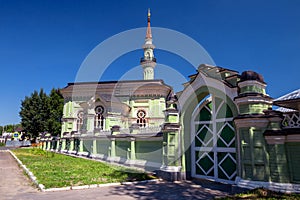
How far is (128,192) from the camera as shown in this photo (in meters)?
6.81

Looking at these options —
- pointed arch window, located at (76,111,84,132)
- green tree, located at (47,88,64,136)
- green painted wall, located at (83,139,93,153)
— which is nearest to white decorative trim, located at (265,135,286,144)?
green painted wall, located at (83,139,93,153)


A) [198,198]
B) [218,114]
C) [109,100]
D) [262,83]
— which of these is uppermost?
[109,100]

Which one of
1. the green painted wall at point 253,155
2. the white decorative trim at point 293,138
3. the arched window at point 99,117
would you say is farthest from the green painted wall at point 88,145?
the white decorative trim at point 293,138

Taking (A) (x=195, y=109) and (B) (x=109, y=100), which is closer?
(A) (x=195, y=109)

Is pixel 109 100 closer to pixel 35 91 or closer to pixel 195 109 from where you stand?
pixel 195 109

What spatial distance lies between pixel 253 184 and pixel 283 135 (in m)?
1.51

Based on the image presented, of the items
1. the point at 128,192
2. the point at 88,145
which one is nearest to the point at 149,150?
the point at 128,192

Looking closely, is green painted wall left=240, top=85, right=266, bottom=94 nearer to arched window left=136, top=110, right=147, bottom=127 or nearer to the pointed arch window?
arched window left=136, top=110, right=147, bottom=127

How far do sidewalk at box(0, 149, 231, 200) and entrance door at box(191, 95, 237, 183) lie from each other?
0.62 m

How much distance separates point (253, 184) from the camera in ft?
20.0

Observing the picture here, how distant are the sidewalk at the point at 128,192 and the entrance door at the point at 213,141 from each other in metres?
0.62

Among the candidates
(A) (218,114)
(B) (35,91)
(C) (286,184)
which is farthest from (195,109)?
(B) (35,91)

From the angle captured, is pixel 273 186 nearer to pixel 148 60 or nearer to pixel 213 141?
pixel 213 141

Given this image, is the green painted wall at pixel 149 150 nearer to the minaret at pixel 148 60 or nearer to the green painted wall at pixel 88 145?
the green painted wall at pixel 88 145
